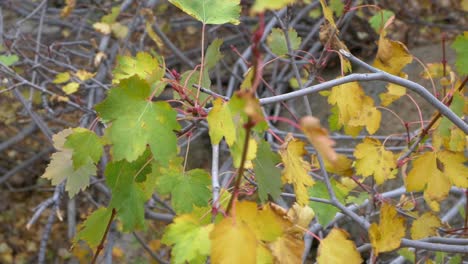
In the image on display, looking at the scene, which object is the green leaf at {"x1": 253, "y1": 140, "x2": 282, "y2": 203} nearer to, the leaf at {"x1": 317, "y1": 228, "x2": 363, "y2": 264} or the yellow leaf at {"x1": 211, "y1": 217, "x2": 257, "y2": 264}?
the leaf at {"x1": 317, "y1": 228, "x2": 363, "y2": 264}

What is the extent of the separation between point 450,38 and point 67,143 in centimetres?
304

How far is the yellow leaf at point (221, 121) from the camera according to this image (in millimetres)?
1053

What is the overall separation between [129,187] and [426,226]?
2.88 ft

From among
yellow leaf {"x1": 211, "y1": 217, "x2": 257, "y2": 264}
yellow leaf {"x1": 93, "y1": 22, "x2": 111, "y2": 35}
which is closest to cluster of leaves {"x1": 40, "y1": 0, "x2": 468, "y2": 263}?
yellow leaf {"x1": 211, "y1": 217, "x2": 257, "y2": 264}

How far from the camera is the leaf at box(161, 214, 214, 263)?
938 mm

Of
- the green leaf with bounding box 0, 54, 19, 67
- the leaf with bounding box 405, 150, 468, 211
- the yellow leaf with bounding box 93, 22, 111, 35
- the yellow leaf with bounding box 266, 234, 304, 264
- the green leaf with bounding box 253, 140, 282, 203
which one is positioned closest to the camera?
the yellow leaf with bounding box 266, 234, 304, 264

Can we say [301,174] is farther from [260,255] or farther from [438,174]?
[438,174]

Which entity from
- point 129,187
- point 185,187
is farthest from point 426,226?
point 129,187

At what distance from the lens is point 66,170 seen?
1.29 m

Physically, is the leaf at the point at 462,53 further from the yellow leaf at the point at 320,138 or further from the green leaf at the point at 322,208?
the yellow leaf at the point at 320,138

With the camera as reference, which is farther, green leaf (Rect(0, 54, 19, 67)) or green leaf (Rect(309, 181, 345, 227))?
green leaf (Rect(0, 54, 19, 67))

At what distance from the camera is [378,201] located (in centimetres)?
166

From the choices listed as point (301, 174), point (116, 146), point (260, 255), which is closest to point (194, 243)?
point (260, 255)

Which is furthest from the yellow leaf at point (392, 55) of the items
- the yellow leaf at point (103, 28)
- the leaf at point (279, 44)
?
the yellow leaf at point (103, 28)
